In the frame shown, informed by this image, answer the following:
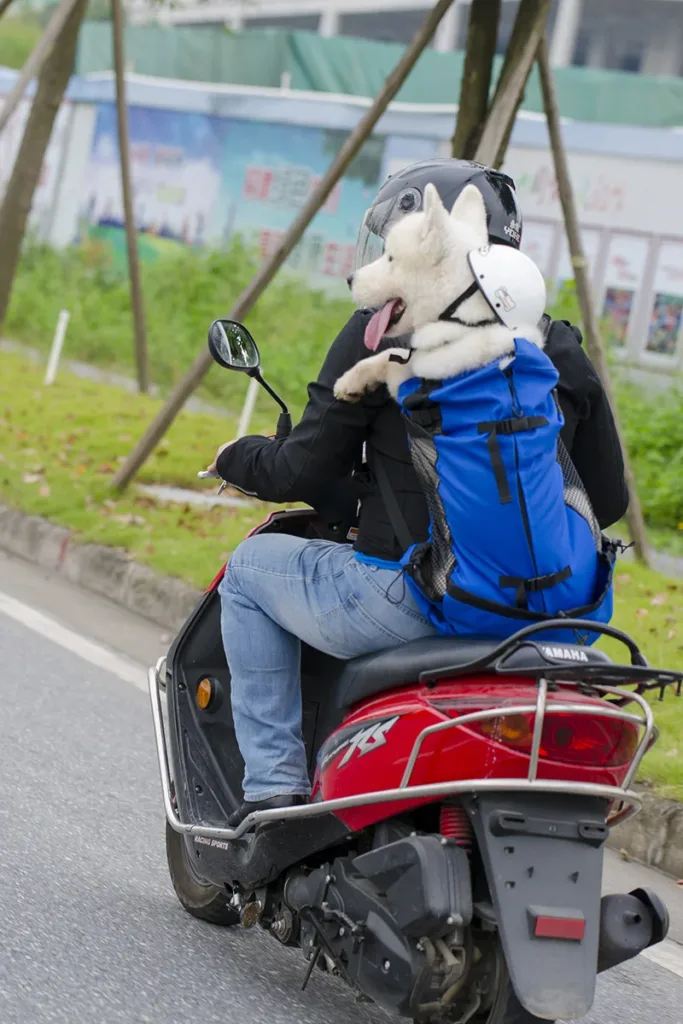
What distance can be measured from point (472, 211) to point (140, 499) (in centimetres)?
626

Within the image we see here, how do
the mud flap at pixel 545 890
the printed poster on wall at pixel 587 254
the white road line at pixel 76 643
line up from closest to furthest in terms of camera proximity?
1. the mud flap at pixel 545 890
2. the white road line at pixel 76 643
3. the printed poster on wall at pixel 587 254

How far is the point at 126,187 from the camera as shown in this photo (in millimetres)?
11742

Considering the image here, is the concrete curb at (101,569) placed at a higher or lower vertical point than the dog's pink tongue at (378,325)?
lower

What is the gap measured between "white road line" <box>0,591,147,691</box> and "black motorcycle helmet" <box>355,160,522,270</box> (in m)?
3.20

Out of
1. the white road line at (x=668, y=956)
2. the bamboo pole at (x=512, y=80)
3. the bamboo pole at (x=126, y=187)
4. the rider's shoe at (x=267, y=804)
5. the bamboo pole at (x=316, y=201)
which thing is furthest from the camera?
the bamboo pole at (x=126, y=187)

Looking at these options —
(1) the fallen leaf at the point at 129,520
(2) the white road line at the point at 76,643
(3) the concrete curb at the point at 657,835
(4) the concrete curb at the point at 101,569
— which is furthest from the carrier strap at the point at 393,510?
(1) the fallen leaf at the point at 129,520

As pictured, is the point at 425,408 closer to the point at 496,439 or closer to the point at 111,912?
the point at 496,439

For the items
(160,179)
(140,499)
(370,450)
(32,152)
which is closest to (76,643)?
(140,499)

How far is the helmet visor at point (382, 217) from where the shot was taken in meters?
3.28

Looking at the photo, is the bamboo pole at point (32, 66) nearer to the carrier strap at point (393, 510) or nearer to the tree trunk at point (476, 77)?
the tree trunk at point (476, 77)

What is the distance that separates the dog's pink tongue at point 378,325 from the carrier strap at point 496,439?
32 centimetres

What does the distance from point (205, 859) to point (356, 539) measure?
90 cm

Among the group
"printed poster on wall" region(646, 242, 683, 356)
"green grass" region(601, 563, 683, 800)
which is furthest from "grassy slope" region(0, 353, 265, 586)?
"printed poster on wall" region(646, 242, 683, 356)

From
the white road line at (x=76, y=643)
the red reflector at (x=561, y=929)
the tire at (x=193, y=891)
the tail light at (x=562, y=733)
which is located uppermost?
the tail light at (x=562, y=733)
